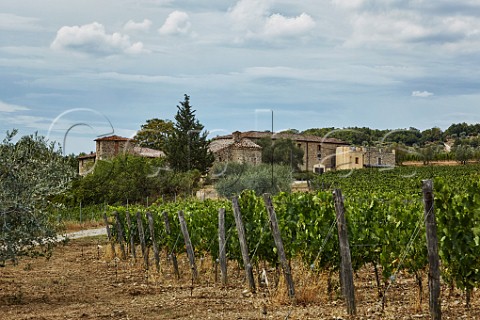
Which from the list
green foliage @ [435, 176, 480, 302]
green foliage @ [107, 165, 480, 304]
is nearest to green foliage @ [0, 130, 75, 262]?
green foliage @ [107, 165, 480, 304]

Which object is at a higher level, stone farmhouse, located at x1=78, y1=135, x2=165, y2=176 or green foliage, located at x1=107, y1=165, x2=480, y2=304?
stone farmhouse, located at x1=78, y1=135, x2=165, y2=176

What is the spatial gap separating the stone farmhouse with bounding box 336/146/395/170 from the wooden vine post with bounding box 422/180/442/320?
2804 inches

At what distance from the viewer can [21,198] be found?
374 inches

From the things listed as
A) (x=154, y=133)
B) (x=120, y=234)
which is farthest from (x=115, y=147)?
(x=120, y=234)

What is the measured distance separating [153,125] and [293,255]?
70050 millimetres

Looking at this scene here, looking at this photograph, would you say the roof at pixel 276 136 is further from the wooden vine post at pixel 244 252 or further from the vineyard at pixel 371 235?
the wooden vine post at pixel 244 252

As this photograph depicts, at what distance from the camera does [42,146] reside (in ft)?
39.1

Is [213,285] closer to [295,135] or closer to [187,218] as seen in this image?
[187,218]

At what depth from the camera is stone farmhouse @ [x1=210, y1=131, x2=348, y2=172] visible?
6819cm

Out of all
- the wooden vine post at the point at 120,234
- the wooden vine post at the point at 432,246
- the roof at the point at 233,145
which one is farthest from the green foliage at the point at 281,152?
the wooden vine post at the point at 432,246

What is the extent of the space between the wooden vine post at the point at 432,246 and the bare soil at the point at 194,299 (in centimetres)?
75

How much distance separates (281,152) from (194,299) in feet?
213

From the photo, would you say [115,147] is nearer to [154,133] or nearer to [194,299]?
→ [154,133]

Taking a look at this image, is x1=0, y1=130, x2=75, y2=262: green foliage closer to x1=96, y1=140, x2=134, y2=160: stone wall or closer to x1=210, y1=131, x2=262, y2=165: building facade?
x1=210, y1=131, x2=262, y2=165: building facade
